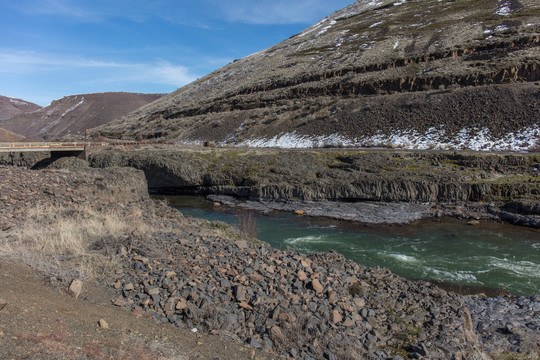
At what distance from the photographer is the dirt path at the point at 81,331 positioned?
457 cm

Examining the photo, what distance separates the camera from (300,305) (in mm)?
7648

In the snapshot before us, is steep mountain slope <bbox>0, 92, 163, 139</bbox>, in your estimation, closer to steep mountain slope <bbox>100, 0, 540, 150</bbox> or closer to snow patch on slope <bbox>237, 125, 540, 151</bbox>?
steep mountain slope <bbox>100, 0, 540, 150</bbox>

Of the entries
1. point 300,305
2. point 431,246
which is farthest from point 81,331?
point 431,246

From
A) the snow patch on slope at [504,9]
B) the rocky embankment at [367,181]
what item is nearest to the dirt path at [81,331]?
the rocky embankment at [367,181]

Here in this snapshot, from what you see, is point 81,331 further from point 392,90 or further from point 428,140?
point 392,90

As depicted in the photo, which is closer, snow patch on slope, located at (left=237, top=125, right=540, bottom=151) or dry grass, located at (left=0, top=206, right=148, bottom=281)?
dry grass, located at (left=0, top=206, right=148, bottom=281)

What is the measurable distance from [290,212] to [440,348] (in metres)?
17.1

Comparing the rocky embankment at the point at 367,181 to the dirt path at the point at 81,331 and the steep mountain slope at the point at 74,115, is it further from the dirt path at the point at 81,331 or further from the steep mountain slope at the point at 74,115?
the steep mountain slope at the point at 74,115

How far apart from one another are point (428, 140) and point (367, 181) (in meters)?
13.3

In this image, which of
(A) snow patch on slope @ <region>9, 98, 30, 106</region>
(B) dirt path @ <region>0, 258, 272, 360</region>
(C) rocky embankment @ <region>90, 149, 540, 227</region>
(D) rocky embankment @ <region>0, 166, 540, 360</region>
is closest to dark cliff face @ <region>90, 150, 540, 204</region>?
(C) rocky embankment @ <region>90, 149, 540, 227</region>

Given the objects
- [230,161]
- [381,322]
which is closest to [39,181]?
[381,322]

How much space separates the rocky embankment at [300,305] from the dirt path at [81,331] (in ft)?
1.29

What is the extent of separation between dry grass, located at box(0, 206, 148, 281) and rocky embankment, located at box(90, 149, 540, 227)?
14.9 m

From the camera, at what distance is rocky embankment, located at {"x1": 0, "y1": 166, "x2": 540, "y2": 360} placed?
6.82m
